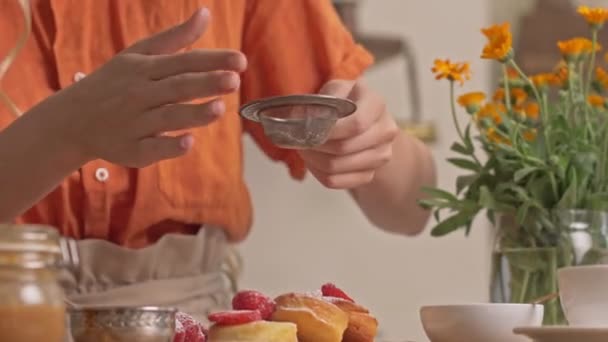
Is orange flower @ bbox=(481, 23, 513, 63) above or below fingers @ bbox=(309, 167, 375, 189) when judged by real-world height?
above

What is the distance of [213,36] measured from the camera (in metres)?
1.21

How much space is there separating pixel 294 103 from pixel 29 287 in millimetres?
303

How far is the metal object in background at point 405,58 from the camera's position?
210cm

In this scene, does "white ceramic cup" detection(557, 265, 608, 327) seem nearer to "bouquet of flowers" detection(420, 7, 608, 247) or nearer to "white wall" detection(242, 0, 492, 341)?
"bouquet of flowers" detection(420, 7, 608, 247)

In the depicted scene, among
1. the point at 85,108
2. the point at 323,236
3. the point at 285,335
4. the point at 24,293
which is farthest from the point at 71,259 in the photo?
the point at 323,236

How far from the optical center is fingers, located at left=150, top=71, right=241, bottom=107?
29.7 inches

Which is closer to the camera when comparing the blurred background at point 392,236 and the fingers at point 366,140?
the fingers at point 366,140

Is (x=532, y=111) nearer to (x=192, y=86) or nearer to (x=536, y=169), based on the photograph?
(x=536, y=169)

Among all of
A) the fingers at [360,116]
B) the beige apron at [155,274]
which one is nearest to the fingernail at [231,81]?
the fingers at [360,116]

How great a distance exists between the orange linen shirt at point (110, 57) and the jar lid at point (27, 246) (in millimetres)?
526

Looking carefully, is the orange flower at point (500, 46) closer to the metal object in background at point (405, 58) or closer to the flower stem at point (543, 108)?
the flower stem at point (543, 108)

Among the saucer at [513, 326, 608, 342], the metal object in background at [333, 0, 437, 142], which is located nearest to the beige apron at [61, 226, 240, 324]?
the saucer at [513, 326, 608, 342]

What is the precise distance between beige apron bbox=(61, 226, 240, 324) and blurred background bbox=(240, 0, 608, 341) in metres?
0.85

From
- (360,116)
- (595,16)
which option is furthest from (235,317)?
(595,16)
